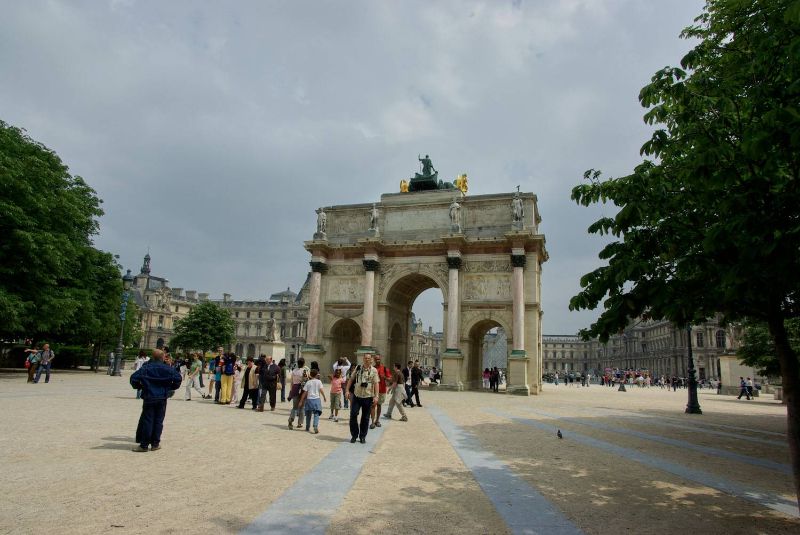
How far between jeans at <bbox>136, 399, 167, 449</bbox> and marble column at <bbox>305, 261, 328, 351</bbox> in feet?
88.5

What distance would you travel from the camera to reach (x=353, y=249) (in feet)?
121

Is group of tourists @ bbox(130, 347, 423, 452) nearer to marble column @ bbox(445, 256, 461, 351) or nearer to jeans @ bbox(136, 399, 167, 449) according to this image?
jeans @ bbox(136, 399, 167, 449)

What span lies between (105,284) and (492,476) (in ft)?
115

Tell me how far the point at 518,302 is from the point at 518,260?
109 inches

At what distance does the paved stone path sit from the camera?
5309 mm

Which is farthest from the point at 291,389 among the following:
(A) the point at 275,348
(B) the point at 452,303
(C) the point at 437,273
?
(C) the point at 437,273

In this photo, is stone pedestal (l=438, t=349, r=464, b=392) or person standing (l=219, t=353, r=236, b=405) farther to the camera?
stone pedestal (l=438, t=349, r=464, b=392)

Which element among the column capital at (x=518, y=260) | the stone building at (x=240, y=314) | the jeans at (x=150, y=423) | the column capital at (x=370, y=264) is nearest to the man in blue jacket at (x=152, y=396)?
the jeans at (x=150, y=423)

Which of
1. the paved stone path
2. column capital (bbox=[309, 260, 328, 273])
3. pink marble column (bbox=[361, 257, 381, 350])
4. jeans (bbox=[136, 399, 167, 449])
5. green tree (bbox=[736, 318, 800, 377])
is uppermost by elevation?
column capital (bbox=[309, 260, 328, 273])

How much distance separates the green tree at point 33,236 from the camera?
2247cm

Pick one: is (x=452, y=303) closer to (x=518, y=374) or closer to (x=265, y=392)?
(x=518, y=374)

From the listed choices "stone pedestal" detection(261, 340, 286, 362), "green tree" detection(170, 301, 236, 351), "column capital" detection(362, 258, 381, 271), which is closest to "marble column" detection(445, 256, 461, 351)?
"column capital" detection(362, 258, 381, 271)

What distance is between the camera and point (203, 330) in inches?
2699

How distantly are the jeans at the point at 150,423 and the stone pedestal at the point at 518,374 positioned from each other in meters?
24.7
